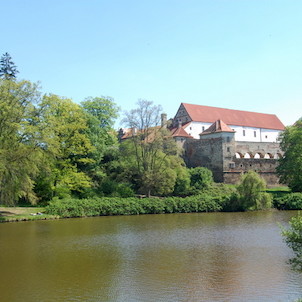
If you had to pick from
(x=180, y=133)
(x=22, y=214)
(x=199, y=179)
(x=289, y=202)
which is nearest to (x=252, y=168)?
(x=199, y=179)

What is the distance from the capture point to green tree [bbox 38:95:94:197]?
3303cm

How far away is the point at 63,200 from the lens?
3262 centimetres

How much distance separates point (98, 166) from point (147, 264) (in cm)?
2680

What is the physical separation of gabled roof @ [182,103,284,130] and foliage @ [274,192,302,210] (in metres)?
25.4

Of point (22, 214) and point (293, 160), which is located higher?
point (293, 160)

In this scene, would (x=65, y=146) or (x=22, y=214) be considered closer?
(x=22, y=214)

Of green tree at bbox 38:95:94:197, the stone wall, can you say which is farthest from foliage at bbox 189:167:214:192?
green tree at bbox 38:95:94:197

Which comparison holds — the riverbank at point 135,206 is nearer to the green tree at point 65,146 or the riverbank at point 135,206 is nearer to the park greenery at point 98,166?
the park greenery at point 98,166

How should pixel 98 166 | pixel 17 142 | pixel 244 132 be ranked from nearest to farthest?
pixel 17 142 < pixel 98 166 < pixel 244 132

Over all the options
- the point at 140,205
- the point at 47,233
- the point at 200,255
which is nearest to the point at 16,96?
the point at 47,233

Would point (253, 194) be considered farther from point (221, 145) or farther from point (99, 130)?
point (99, 130)

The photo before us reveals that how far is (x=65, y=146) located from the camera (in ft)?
119

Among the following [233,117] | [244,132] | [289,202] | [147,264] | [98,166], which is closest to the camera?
[147,264]

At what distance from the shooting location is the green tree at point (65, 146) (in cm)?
3303
